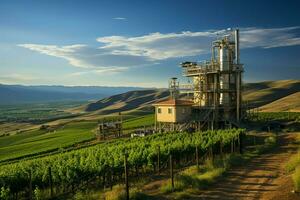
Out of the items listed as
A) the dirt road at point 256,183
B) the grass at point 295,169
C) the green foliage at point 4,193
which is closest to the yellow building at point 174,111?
the dirt road at point 256,183

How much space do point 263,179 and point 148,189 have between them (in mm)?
6828

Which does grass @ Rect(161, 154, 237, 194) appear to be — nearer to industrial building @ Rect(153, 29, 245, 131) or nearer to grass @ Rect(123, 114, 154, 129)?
industrial building @ Rect(153, 29, 245, 131)

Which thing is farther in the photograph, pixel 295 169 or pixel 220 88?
pixel 220 88

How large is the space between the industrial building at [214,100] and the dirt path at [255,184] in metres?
27.6

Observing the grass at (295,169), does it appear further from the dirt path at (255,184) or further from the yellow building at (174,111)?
the yellow building at (174,111)

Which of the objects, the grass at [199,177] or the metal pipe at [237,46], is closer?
the grass at [199,177]

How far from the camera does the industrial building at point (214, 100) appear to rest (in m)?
58.7

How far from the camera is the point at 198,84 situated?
6194cm

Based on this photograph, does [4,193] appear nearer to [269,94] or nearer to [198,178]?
[198,178]

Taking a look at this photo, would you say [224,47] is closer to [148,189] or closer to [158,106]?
[158,106]

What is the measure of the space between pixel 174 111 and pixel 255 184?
119ft

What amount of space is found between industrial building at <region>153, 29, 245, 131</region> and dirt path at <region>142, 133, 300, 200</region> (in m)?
27.6

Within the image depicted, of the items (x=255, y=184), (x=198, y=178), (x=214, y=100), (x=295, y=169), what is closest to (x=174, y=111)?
(x=214, y=100)

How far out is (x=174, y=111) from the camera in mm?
58000
